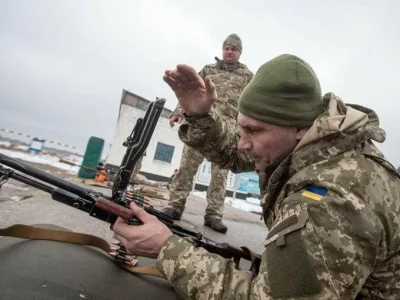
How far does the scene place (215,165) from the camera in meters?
3.63

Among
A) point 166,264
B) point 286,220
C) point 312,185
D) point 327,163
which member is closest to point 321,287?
point 286,220

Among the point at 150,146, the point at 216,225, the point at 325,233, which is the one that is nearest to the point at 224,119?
the point at 216,225

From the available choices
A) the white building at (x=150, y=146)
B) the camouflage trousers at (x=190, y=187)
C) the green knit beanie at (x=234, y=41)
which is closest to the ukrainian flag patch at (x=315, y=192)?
the camouflage trousers at (x=190, y=187)

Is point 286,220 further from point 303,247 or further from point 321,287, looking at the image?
point 321,287

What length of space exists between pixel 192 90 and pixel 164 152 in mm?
15464

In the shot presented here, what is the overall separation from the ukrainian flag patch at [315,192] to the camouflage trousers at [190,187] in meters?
2.45

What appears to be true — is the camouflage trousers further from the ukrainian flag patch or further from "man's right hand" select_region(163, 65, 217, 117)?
the ukrainian flag patch

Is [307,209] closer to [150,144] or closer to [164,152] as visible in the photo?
[150,144]

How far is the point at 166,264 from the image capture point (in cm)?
121

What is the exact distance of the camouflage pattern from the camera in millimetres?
3457

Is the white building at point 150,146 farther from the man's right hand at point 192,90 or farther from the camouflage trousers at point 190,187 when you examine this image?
the man's right hand at point 192,90

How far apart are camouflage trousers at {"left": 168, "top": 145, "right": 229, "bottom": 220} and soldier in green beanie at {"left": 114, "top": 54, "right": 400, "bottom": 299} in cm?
201

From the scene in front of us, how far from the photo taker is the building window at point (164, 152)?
17141 mm

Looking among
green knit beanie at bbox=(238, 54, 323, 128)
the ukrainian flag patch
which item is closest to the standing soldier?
green knit beanie at bbox=(238, 54, 323, 128)
